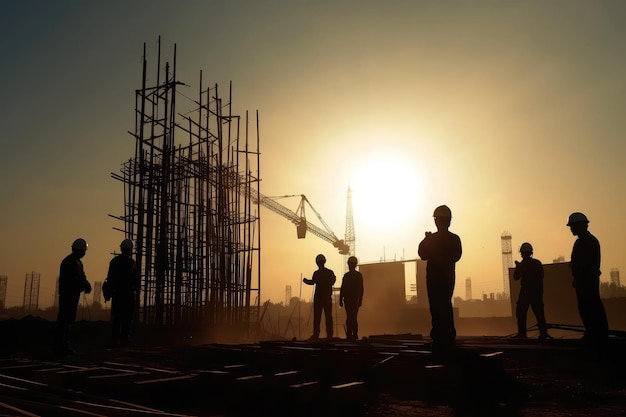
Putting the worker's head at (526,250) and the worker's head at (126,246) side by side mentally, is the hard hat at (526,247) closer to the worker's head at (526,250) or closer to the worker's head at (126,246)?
the worker's head at (526,250)

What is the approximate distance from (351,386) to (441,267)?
2964 millimetres

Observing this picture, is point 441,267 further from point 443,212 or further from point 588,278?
point 588,278

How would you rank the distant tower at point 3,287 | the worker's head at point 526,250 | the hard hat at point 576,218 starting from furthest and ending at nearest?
1. the distant tower at point 3,287
2. the worker's head at point 526,250
3. the hard hat at point 576,218

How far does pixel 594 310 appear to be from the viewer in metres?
7.44

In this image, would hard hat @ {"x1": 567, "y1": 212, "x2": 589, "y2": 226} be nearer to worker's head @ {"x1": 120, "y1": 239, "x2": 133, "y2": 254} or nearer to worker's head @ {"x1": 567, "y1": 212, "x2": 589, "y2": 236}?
worker's head @ {"x1": 567, "y1": 212, "x2": 589, "y2": 236}

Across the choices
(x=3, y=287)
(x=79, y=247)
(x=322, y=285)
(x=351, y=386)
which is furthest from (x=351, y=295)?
(x=3, y=287)

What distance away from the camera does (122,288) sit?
10.2 m

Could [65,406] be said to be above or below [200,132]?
below

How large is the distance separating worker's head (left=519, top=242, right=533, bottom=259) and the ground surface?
419cm

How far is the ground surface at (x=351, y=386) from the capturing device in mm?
4180

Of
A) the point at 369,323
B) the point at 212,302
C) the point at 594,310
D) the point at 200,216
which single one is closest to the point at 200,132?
the point at 200,216

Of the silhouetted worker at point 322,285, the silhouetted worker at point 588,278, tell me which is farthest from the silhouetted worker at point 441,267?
the silhouetted worker at point 322,285

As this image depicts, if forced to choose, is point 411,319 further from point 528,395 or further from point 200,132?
point 528,395

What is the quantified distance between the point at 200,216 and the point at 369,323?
154 feet
